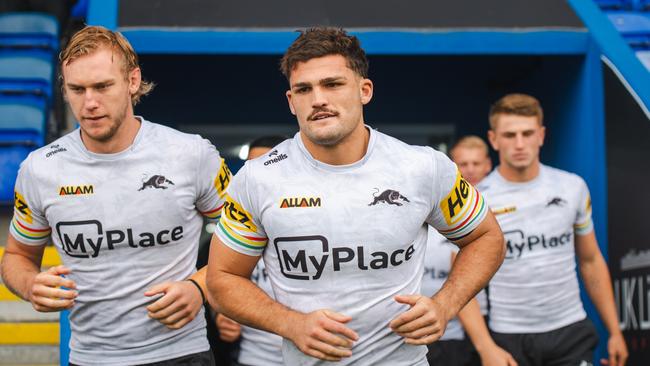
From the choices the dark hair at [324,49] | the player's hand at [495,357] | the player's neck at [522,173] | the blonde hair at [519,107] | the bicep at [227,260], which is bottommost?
the player's hand at [495,357]

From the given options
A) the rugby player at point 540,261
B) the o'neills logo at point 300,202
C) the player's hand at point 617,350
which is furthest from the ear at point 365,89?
the player's hand at point 617,350

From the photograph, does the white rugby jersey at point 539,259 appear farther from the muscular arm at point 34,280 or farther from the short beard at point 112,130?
the muscular arm at point 34,280

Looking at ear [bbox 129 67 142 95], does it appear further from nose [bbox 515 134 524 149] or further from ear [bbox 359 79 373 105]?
nose [bbox 515 134 524 149]

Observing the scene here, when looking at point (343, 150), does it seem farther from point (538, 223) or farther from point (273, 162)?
point (538, 223)

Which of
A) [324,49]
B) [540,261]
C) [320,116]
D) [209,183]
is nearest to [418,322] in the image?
[320,116]

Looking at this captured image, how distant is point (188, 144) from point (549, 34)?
3078mm

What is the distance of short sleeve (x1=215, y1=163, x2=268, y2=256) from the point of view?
3.00 m

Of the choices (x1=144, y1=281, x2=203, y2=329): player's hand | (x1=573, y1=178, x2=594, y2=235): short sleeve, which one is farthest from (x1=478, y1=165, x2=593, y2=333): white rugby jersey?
(x1=144, y1=281, x2=203, y2=329): player's hand

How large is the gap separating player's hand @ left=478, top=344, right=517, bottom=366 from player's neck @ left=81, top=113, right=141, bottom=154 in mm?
2323

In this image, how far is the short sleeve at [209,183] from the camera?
3.61 metres

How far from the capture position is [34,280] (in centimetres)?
332

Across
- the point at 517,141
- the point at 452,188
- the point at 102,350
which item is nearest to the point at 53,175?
A: the point at 102,350

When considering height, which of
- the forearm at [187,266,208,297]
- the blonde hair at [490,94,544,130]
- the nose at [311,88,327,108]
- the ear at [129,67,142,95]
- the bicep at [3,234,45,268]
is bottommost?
the forearm at [187,266,208,297]

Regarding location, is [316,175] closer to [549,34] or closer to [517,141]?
[517,141]
